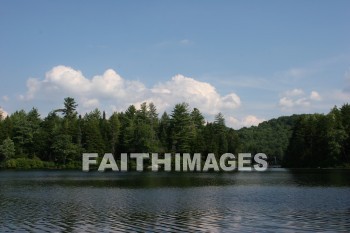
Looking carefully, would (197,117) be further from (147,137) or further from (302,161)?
(302,161)

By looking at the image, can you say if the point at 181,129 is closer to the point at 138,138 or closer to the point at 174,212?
the point at 138,138

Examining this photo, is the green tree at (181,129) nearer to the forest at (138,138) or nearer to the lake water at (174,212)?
the forest at (138,138)

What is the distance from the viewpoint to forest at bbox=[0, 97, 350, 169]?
13488 cm

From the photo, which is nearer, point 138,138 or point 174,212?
point 174,212

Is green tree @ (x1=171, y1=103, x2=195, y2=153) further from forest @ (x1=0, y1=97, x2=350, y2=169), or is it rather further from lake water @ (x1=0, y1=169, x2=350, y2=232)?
lake water @ (x1=0, y1=169, x2=350, y2=232)

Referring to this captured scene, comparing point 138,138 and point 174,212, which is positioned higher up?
point 138,138

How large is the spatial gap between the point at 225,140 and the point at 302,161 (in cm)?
2800

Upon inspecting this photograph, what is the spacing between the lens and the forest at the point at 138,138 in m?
135

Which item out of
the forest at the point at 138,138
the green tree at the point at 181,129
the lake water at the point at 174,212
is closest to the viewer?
the lake water at the point at 174,212

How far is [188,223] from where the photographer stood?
92.3 feet

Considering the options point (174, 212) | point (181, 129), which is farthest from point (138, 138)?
point (174, 212)

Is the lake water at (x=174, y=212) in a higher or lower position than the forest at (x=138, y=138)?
lower

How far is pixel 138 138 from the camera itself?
143000 mm

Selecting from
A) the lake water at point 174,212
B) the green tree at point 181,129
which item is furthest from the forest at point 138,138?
the lake water at point 174,212
